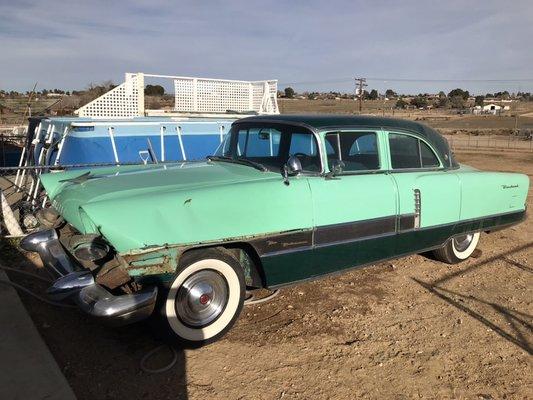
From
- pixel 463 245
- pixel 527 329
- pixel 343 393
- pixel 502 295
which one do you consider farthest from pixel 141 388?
pixel 463 245

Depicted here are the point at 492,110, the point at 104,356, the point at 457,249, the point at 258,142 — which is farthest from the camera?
the point at 492,110

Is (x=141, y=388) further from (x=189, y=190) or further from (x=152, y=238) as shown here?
(x=189, y=190)

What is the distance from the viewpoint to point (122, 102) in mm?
11062

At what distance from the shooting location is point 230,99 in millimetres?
13391

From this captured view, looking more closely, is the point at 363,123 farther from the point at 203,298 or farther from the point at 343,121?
the point at 203,298

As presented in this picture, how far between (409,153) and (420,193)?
1.43 feet

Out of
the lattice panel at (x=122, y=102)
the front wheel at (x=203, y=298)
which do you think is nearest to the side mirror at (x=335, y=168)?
the front wheel at (x=203, y=298)

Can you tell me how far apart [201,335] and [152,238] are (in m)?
0.89

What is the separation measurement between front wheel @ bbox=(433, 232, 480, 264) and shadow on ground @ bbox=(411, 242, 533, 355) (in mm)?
301

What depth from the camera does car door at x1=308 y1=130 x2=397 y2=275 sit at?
3906mm

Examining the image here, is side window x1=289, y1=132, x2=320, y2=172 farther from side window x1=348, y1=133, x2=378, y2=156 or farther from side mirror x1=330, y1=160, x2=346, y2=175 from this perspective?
side window x1=348, y1=133, x2=378, y2=156

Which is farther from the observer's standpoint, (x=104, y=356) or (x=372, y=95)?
(x=372, y=95)

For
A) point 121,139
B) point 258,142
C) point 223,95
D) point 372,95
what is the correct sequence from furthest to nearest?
1. point 372,95
2. point 223,95
3. point 121,139
4. point 258,142

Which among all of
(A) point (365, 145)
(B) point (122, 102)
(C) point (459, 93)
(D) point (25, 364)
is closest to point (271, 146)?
(A) point (365, 145)
